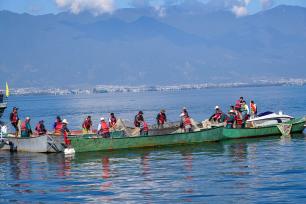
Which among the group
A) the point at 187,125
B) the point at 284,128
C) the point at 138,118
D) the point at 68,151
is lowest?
the point at 68,151

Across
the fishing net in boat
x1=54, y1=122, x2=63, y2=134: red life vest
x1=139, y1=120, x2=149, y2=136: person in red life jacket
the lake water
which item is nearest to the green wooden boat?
the fishing net in boat

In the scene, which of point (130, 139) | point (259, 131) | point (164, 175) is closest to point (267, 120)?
point (259, 131)

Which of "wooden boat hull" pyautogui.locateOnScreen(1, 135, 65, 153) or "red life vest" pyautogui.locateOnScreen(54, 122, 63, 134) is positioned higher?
"red life vest" pyautogui.locateOnScreen(54, 122, 63, 134)

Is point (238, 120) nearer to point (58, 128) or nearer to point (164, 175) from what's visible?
point (58, 128)

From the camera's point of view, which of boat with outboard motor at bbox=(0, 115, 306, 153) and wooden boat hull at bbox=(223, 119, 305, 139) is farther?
wooden boat hull at bbox=(223, 119, 305, 139)

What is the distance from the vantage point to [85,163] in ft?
115

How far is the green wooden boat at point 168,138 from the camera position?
1519 inches

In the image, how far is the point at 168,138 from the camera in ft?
135

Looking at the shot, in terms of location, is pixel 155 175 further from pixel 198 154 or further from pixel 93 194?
pixel 198 154

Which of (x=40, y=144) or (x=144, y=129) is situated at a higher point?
(x=144, y=129)

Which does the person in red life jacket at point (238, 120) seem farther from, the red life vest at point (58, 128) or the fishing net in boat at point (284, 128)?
the red life vest at point (58, 128)

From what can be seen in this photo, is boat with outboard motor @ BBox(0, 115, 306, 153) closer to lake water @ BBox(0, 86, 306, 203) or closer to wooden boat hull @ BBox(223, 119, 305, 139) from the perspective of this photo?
wooden boat hull @ BBox(223, 119, 305, 139)

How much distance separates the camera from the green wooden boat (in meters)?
38.6

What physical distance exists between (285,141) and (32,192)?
20.8m
